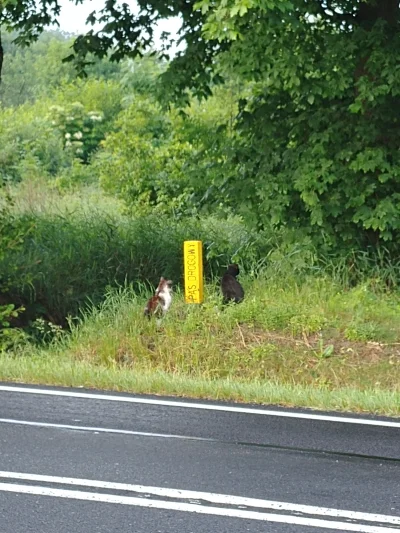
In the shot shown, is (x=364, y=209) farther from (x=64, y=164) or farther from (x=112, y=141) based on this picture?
(x=64, y=164)

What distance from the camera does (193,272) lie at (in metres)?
11.7

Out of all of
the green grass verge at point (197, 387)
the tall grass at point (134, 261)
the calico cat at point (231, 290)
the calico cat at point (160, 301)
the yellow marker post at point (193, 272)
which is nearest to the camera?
the green grass verge at point (197, 387)

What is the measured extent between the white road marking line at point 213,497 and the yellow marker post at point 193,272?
17.4 feet

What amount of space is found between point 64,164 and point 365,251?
A: 24.1m

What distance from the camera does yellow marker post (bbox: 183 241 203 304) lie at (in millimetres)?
11625

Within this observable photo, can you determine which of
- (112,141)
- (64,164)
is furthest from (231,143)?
(64,164)

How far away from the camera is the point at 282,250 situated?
13.4m

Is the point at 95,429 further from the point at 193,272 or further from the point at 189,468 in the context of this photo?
the point at 193,272

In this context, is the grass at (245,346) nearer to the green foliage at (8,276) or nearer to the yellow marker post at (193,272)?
the yellow marker post at (193,272)

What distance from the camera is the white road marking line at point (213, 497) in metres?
5.72

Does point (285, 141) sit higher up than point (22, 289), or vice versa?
point (285, 141)

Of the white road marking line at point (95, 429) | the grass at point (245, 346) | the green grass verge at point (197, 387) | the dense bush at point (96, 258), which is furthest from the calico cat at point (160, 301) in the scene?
the white road marking line at point (95, 429)

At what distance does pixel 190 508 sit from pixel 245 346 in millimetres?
5215

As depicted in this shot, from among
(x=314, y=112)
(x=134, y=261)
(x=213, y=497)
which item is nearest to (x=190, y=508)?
(x=213, y=497)
